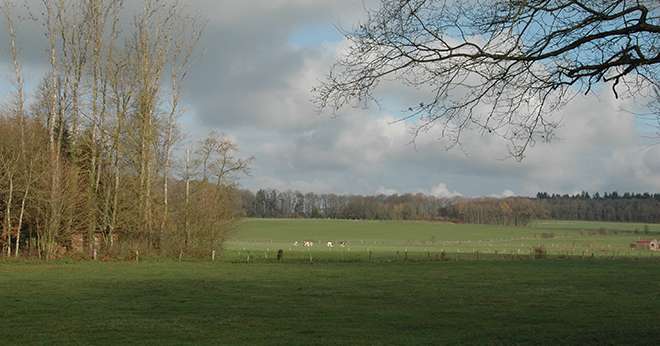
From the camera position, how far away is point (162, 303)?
19.2 m

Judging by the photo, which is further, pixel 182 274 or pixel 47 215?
pixel 47 215

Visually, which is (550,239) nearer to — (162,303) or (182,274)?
(182,274)

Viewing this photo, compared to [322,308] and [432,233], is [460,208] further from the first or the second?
[322,308]

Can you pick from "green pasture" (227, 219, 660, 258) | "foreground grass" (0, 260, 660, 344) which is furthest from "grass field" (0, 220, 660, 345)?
"green pasture" (227, 219, 660, 258)

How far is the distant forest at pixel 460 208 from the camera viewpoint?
12862 centimetres

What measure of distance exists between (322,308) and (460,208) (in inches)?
4789

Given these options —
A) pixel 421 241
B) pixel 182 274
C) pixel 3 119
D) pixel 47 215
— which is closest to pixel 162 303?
pixel 182 274

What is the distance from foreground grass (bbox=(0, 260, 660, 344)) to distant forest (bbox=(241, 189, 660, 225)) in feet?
317

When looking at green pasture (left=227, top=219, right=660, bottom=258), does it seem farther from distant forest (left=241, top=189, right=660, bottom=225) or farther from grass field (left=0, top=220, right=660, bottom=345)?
grass field (left=0, top=220, right=660, bottom=345)

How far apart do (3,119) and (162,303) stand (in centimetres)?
3093

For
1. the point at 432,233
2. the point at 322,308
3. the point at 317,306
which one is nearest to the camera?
the point at 322,308

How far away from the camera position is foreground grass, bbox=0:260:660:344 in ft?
42.7

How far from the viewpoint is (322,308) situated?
714 inches

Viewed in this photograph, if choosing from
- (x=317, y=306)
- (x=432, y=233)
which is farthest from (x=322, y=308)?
(x=432, y=233)
